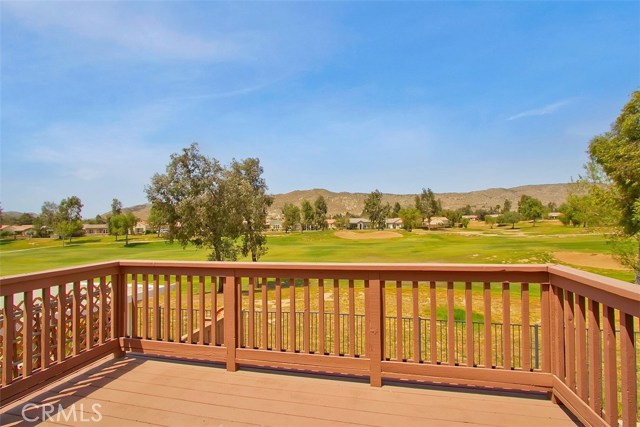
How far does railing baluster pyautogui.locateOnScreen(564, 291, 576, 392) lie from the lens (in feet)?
6.64

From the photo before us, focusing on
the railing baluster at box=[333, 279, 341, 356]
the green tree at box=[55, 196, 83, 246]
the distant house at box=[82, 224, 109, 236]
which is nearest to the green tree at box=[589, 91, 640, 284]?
the railing baluster at box=[333, 279, 341, 356]

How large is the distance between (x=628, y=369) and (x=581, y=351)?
15.2 inches

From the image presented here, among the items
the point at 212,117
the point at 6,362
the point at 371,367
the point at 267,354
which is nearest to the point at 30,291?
the point at 6,362

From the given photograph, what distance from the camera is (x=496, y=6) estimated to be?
682cm

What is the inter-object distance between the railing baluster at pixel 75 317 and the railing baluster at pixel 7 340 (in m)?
0.48

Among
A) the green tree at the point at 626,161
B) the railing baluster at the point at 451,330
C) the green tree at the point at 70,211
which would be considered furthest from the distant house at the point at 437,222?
the railing baluster at the point at 451,330

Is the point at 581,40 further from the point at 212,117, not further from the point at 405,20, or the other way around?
the point at 212,117

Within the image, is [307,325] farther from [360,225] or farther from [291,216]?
[360,225]

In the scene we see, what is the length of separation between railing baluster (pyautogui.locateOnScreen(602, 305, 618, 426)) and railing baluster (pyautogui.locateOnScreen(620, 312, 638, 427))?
0.05 meters

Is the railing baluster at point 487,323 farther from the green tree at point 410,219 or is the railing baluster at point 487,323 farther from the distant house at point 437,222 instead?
the distant house at point 437,222

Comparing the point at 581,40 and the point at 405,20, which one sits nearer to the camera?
the point at 405,20

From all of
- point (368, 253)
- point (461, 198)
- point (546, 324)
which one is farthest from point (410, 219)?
point (461, 198)

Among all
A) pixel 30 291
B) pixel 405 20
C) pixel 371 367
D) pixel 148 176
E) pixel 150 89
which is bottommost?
pixel 371 367

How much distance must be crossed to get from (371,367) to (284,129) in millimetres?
14532
